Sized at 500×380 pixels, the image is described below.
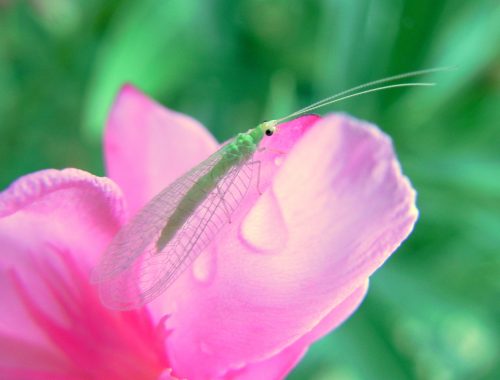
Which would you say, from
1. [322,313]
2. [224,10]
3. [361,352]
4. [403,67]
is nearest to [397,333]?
[361,352]

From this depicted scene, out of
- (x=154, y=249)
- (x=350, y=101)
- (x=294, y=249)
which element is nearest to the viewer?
(x=294, y=249)

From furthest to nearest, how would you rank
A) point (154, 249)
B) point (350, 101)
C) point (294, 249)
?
1. point (350, 101)
2. point (154, 249)
3. point (294, 249)

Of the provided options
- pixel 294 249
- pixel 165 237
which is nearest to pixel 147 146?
pixel 165 237

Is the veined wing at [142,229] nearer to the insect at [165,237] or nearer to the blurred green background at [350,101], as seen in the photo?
the insect at [165,237]

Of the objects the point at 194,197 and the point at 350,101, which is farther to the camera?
the point at 350,101

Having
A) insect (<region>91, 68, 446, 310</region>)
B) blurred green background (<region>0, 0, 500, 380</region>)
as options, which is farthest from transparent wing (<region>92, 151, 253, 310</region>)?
blurred green background (<region>0, 0, 500, 380</region>)

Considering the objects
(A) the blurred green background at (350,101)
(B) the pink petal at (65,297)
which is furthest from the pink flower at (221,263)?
(A) the blurred green background at (350,101)

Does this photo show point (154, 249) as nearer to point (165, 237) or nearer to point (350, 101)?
point (165, 237)
